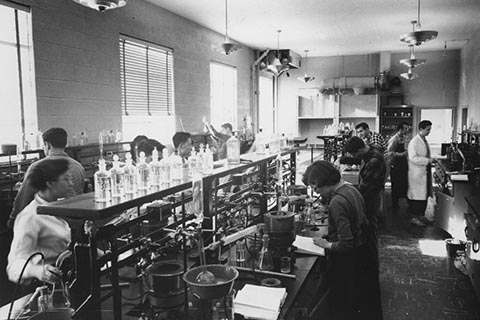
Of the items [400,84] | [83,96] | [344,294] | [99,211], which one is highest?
[400,84]

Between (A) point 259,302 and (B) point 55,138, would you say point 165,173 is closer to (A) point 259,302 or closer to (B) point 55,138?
(A) point 259,302

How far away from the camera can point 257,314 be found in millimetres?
1882

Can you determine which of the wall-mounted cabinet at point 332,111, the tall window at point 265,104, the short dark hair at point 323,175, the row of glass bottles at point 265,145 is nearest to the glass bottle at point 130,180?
the short dark hair at point 323,175

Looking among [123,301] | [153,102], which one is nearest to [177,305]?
[123,301]

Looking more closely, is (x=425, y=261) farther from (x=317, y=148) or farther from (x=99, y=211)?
(x=317, y=148)

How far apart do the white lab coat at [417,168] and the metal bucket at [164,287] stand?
17.9 feet

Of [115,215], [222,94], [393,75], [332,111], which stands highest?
[393,75]

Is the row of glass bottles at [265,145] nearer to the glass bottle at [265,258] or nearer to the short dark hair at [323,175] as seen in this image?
the short dark hair at [323,175]

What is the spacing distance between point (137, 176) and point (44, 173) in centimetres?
71

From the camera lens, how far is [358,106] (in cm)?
1240

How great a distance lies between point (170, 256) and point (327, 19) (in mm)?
6739

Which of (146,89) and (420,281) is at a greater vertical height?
(146,89)

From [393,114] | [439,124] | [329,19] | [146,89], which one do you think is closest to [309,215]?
[146,89]

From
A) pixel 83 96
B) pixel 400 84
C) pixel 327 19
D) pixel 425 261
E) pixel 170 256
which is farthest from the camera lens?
pixel 400 84
